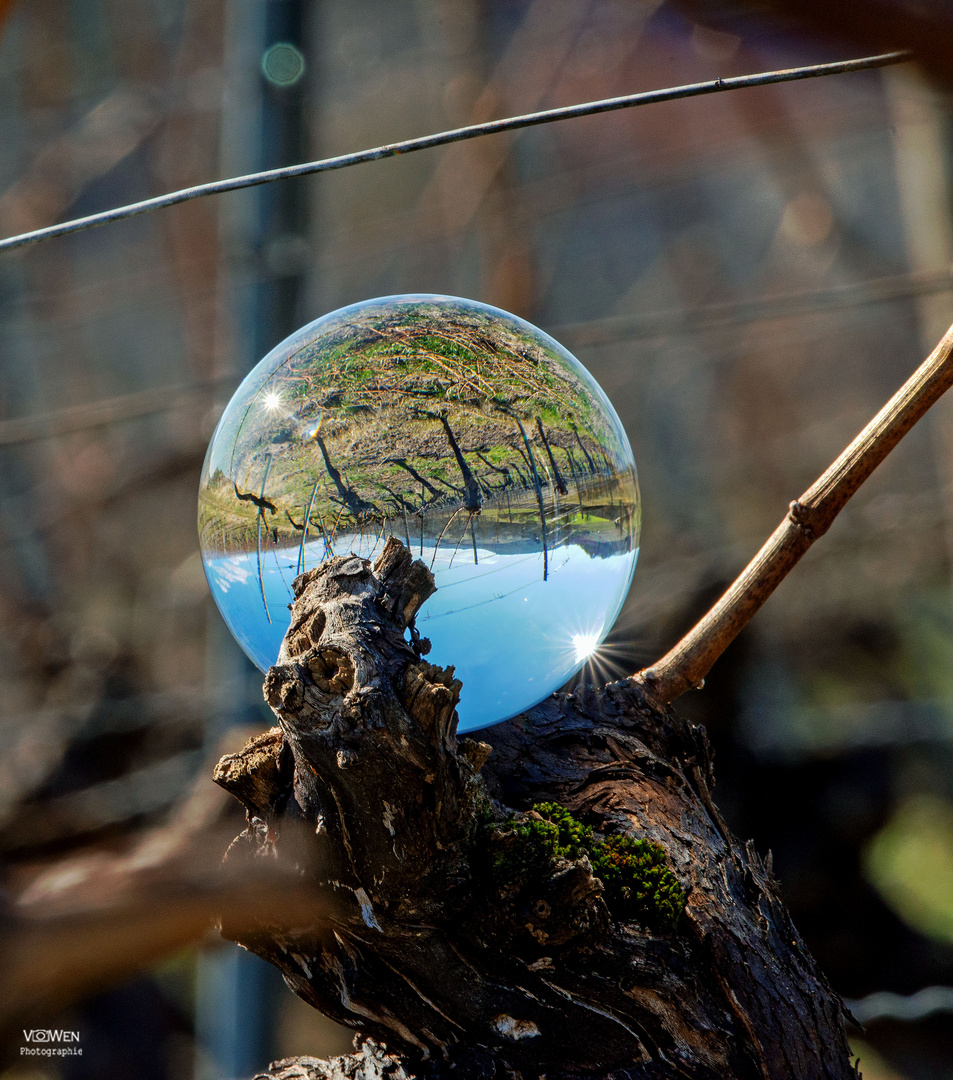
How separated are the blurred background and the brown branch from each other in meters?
1.28

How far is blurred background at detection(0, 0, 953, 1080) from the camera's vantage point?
114 inches

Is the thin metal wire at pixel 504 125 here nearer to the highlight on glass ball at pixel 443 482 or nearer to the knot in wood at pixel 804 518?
the highlight on glass ball at pixel 443 482

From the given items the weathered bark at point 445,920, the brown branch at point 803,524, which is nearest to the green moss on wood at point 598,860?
the weathered bark at point 445,920

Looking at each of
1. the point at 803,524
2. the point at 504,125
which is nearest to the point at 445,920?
the point at 803,524

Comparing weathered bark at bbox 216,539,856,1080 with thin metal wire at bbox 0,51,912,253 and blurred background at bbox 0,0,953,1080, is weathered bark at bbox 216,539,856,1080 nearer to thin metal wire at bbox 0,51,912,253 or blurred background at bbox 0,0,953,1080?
thin metal wire at bbox 0,51,912,253

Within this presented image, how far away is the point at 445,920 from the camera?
2.75ft

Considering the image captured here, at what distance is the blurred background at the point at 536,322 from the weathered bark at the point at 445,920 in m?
1.31

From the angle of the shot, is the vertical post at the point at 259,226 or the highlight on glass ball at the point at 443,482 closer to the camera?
the highlight on glass ball at the point at 443,482

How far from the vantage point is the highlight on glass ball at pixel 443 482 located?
909 mm

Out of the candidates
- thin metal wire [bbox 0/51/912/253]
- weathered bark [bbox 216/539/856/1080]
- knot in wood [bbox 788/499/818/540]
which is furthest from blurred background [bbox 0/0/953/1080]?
knot in wood [bbox 788/499/818/540]

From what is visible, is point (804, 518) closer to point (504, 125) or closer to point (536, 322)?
point (504, 125)

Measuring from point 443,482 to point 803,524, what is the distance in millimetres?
510

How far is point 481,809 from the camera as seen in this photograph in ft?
2.87

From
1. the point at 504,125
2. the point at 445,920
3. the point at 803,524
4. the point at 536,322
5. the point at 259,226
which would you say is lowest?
the point at 445,920
